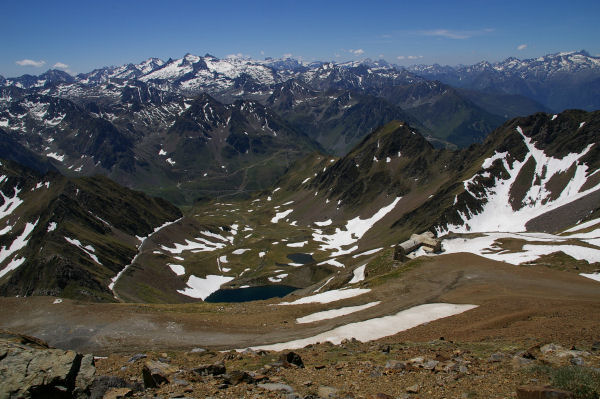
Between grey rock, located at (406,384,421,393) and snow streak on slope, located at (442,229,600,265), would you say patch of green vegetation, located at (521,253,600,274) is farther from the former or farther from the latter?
grey rock, located at (406,384,421,393)

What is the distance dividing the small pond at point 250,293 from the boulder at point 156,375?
440ft

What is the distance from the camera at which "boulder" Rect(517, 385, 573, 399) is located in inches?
559

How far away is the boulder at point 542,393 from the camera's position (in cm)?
1420

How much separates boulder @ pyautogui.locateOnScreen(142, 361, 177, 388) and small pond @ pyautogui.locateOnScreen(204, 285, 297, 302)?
5275 inches

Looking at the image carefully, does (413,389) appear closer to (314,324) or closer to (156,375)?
(156,375)

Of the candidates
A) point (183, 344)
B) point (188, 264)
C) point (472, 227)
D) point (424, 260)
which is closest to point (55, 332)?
point (183, 344)

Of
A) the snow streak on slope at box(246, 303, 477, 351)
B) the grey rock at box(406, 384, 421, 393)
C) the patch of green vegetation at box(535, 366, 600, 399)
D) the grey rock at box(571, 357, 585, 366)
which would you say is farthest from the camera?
the snow streak on slope at box(246, 303, 477, 351)

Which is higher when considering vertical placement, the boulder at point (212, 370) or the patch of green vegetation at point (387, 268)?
the patch of green vegetation at point (387, 268)

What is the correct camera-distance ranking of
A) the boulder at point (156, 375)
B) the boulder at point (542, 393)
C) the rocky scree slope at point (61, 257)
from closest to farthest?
the boulder at point (542, 393)
the boulder at point (156, 375)
the rocky scree slope at point (61, 257)

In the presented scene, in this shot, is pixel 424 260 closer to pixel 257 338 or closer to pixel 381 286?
pixel 381 286

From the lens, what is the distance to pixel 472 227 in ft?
640

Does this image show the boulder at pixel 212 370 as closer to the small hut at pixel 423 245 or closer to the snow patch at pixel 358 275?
the snow patch at pixel 358 275

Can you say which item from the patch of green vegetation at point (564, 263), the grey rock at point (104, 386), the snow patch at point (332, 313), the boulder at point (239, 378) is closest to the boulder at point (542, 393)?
the boulder at point (239, 378)

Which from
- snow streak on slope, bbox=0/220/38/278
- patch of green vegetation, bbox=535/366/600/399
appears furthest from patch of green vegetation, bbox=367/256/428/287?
snow streak on slope, bbox=0/220/38/278
